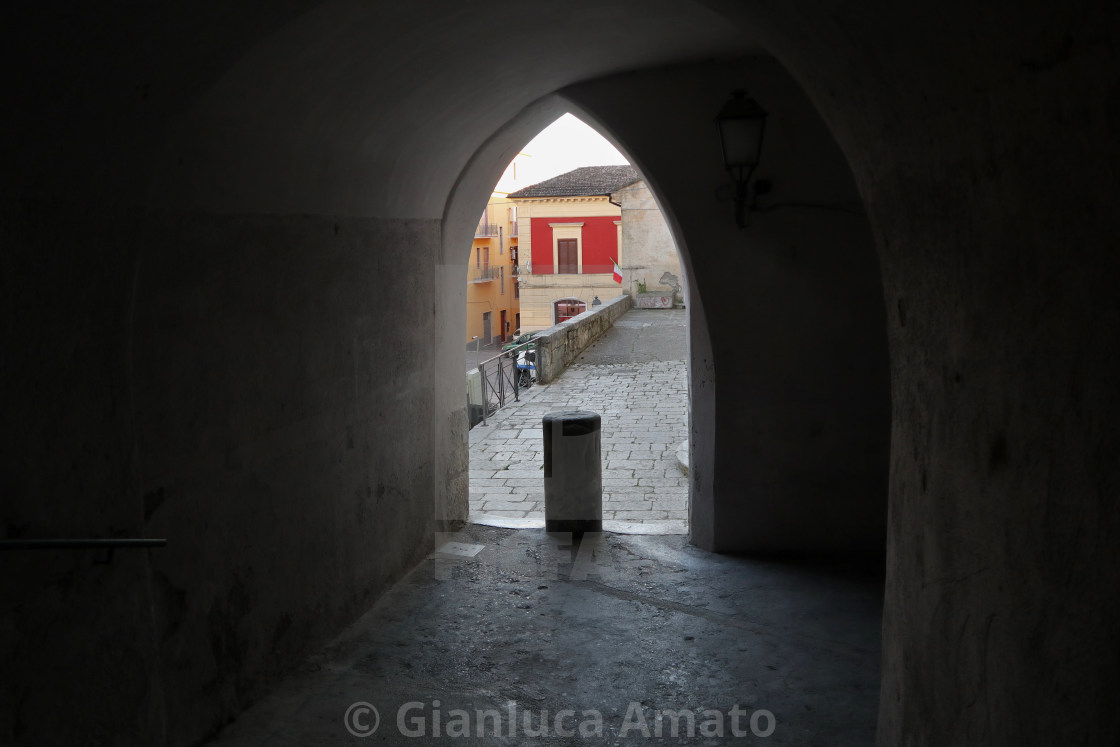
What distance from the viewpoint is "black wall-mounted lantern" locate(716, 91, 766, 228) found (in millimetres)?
5977

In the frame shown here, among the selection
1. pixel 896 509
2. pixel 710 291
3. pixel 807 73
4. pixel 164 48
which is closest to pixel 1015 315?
pixel 896 509

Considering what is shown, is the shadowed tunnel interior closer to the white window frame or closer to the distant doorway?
the white window frame

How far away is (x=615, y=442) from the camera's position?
37.7ft

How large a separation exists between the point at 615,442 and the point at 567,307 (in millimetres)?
30604

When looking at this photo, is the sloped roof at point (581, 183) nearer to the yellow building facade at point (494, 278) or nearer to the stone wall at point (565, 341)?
the yellow building facade at point (494, 278)

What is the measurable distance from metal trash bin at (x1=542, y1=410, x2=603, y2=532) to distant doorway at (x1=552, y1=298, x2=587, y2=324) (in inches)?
1344

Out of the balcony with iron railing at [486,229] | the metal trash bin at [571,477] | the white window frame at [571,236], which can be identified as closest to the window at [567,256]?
the white window frame at [571,236]

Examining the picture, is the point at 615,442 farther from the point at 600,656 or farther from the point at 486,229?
the point at 486,229

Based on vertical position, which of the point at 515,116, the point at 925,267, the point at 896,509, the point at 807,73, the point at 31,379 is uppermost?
the point at 515,116

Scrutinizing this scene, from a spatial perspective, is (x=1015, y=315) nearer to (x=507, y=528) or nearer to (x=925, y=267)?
(x=925, y=267)

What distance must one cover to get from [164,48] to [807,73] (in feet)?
6.75

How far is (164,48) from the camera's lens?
3.15 meters

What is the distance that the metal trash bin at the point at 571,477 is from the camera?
7402 mm

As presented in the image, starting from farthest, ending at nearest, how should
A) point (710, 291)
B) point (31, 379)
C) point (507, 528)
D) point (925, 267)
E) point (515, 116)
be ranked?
1. point (507, 528)
2. point (515, 116)
3. point (710, 291)
4. point (31, 379)
5. point (925, 267)
